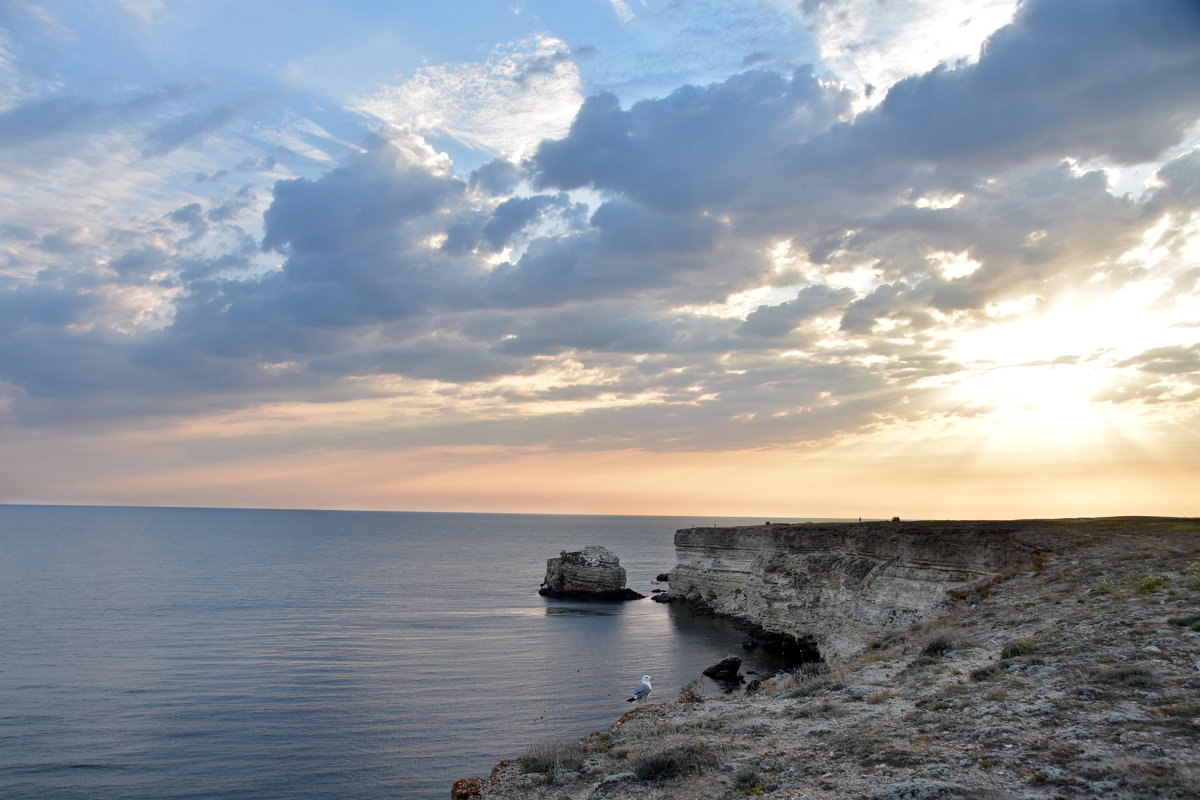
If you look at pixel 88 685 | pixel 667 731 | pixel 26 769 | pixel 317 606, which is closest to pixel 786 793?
pixel 667 731

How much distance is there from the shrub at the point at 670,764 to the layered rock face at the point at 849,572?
72.5ft

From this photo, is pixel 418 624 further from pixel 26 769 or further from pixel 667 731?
pixel 667 731

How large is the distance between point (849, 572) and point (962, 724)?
3349 cm

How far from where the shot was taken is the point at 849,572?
43.3 metres

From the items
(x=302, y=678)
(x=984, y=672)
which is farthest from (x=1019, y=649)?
(x=302, y=678)

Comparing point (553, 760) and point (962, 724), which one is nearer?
point (962, 724)

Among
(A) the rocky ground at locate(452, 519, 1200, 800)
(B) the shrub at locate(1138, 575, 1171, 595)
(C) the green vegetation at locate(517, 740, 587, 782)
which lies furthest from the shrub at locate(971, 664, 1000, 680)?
(C) the green vegetation at locate(517, 740, 587, 782)

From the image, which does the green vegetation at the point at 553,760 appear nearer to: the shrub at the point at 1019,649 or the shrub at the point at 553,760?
the shrub at the point at 553,760

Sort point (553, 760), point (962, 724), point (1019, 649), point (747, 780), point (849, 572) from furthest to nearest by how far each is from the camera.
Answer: point (849, 572) → point (1019, 649) → point (553, 760) → point (962, 724) → point (747, 780)

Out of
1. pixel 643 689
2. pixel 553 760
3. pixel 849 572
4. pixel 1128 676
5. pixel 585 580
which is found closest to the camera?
pixel 1128 676

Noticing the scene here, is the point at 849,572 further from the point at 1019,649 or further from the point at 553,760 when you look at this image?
the point at 553,760

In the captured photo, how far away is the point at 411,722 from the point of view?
29234 millimetres

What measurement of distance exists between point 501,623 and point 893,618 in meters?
35.6

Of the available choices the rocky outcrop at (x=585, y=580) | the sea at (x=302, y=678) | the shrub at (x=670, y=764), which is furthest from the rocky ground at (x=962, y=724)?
the rocky outcrop at (x=585, y=580)
